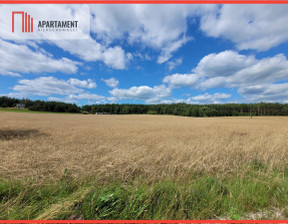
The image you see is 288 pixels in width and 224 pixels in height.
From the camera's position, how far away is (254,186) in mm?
3189

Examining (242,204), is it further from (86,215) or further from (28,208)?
(28,208)

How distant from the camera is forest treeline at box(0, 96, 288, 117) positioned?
3260 inches

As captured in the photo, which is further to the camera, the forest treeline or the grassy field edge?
the forest treeline

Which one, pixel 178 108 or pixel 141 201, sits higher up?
pixel 178 108

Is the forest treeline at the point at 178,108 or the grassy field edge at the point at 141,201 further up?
the forest treeline at the point at 178,108

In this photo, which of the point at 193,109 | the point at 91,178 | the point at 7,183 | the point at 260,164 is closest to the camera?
the point at 7,183

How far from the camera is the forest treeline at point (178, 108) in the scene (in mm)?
82800

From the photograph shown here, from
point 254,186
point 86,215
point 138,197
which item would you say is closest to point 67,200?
point 86,215

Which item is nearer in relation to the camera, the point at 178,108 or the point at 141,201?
the point at 141,201

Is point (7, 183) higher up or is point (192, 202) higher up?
point (7, 183)

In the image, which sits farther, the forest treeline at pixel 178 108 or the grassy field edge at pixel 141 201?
the forest treeline at pixel 178 108

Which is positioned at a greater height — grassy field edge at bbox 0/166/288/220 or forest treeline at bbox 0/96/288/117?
forest treeline at bbox 0/96/288/117

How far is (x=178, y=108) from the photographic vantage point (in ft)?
332

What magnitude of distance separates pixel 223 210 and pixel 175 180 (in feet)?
4.39
